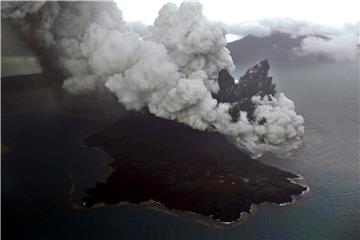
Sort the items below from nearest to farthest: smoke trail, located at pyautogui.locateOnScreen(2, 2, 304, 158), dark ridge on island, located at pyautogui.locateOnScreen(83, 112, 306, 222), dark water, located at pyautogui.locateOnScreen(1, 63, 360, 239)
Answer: dark water, located at pyautogui.locateOnScreen(1, 63, 360, 239) < dark ridge on island, located at pyautogui.locateOnScreen(83, 112, 306, 222) < smoke trail, located at pyautogui.locateOnScreen(2, 2, 304, 158)

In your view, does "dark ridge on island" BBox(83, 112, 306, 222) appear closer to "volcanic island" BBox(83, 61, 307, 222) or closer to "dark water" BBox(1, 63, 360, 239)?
"volcanic island" BBox(83, 61, 307, 222)

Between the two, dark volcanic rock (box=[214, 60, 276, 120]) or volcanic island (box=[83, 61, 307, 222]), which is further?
dark volcanic rock (box=[214, 60, 276, 120])

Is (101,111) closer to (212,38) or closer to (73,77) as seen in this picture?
(73,77)

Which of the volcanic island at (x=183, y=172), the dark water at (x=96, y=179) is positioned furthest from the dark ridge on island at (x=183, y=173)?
the dark water at (x=96, y=179)

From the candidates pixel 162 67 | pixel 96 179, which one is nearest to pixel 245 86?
pixel 162 67

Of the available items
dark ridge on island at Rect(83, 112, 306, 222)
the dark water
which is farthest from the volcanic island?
the dark water

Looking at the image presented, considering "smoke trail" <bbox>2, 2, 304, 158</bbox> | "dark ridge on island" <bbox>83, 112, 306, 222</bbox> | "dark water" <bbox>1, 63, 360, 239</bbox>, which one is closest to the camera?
"dark water" <bbox>1, 63, 360, 239</bbox>

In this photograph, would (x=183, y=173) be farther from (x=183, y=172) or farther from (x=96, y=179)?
(x=96, y=179)
